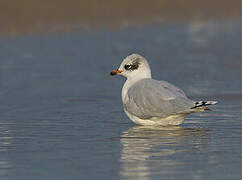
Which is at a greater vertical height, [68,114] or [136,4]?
[136,4]

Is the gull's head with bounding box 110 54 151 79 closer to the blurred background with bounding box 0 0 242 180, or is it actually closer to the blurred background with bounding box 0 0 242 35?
the blurred background with bounding box 0 0 242 180

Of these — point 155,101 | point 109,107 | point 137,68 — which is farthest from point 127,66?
point 155,101

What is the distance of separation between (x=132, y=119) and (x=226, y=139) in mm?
1713

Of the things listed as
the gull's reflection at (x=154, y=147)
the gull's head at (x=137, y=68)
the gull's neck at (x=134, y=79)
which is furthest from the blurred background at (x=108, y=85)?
the gull's head at (x=137, y=68)

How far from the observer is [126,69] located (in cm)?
1196

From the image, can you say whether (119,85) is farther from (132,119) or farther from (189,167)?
(189,167)

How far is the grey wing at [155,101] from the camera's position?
10742 millimetres

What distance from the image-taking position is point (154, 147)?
943 cm

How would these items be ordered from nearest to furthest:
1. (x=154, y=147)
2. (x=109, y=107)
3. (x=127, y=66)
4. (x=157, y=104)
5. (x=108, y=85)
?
1. (x=154, y=147)
2. (x=157, y=104)
3. (x=127, y=66)
4. (x=109, y=107)
5. (x=108, y=85)

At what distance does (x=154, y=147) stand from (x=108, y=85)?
5.53m

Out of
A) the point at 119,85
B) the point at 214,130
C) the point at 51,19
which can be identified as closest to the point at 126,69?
the point at 214,130

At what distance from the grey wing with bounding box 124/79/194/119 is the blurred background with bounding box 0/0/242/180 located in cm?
24

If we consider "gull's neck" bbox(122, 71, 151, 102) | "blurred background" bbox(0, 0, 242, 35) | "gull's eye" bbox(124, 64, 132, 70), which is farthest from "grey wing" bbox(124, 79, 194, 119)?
"blurred background" bbox(0, 0, 242, 35)

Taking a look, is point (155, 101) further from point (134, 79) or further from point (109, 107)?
point (109, 107)
